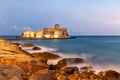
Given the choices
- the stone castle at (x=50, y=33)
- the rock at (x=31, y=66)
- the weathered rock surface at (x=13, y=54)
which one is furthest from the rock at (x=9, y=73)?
the stone castle at (x=50, y=33)

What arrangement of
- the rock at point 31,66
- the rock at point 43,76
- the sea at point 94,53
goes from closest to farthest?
1. the rock at point 43,76
2. the rock at point 31,66
3. the sea at point 94,53

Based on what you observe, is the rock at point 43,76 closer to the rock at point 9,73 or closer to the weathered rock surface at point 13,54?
the rock at point 9,73

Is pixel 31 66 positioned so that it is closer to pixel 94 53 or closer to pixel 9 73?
pixel 9 73

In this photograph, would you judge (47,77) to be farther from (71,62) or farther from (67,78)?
(71,62)

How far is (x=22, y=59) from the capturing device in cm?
1673

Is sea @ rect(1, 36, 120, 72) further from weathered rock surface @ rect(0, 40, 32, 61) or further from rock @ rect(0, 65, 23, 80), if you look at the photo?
rock @ rect(0, 65, 23, 80)

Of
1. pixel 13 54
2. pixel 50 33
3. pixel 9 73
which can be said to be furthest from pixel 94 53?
pixel 50 33

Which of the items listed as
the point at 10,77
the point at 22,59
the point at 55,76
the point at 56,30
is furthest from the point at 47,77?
the point at 56,30

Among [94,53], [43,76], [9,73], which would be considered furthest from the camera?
[94,53]

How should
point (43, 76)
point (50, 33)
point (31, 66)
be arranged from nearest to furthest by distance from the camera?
point (43, 76), point (31, 66), point (50, 33)

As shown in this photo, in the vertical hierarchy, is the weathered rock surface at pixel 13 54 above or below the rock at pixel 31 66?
above

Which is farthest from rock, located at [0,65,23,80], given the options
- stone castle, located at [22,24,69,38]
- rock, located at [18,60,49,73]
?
stone castle, located at [22,24,69,38]

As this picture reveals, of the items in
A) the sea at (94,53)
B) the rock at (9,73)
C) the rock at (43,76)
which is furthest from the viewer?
the sea at (94,53)

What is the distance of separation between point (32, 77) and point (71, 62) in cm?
1273
